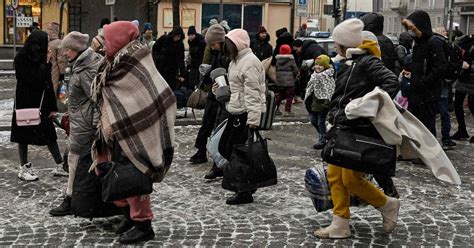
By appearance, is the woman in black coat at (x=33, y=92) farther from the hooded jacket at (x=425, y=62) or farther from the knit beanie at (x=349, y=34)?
the hooded jacket at (x=425, y=62)

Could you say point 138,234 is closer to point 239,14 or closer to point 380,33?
point 380,33

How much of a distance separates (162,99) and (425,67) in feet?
15.7

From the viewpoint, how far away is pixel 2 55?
28688 mm

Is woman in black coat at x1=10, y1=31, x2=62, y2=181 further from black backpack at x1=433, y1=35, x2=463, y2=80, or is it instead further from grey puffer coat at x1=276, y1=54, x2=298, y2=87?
grey puffer coat at x1=276, y1=54, x2=298, y2=87

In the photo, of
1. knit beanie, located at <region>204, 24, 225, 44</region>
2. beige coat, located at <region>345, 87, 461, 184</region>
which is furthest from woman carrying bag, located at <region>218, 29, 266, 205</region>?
beige coat, located at <region>345, 87, 461, 184</region>

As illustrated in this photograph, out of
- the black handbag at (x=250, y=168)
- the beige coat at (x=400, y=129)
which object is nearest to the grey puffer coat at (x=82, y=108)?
the black handbag at (x=250, y=168)

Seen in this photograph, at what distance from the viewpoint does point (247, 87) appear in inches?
270

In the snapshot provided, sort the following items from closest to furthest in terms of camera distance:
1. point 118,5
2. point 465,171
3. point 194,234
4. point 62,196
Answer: point 194,234
point 62,196
point 465,171
point 118,5

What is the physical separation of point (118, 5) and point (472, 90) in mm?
21924

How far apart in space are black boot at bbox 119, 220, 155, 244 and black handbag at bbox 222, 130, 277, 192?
133cm

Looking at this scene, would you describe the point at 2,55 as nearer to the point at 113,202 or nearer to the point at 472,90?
the point at 472,90

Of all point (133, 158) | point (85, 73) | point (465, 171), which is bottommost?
point (465, 171)

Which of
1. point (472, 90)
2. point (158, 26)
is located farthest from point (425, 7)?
point (472, 90)


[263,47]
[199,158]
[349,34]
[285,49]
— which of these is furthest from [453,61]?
[263,47]
